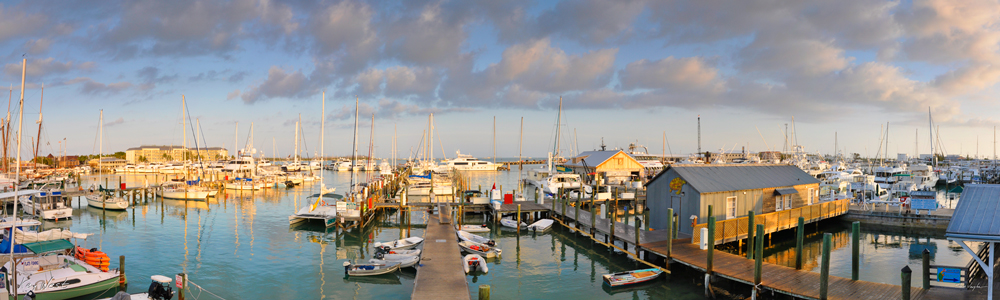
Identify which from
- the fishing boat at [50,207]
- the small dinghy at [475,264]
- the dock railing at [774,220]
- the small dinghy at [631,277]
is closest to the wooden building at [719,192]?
the dock railing at [774,220]

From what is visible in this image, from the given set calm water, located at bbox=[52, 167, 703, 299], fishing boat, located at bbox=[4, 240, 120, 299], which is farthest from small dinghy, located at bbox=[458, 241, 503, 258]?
fishing boat, located at bbox=[4, 240, 120, 299]

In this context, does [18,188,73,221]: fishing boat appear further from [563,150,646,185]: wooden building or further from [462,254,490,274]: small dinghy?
[563,150,646,185]: wooden building

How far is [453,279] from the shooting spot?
18.8 m

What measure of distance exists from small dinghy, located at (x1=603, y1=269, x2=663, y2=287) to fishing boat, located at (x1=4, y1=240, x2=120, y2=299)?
65.0 ft

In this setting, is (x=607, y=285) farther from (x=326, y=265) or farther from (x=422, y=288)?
(x=326, y=265)

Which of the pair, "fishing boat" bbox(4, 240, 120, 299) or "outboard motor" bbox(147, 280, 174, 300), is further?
"fishing boat" bbox(4, 240, 120, 299)

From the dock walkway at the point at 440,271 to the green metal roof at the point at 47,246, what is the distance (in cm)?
1388

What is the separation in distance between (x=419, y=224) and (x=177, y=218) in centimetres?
2070

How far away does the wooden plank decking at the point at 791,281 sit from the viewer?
50.0 ft

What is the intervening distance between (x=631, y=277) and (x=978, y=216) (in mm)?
11146

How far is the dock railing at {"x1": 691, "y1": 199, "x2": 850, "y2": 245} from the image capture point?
76.8 feet

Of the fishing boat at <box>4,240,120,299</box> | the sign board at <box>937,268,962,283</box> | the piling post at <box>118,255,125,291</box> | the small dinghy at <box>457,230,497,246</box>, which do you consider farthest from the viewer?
the small dinghy at <box>457,230,497,246</box>

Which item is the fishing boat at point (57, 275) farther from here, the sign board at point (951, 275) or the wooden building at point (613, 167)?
the wooden building at point (613, 167)

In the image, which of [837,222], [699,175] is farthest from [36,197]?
[837,222]
